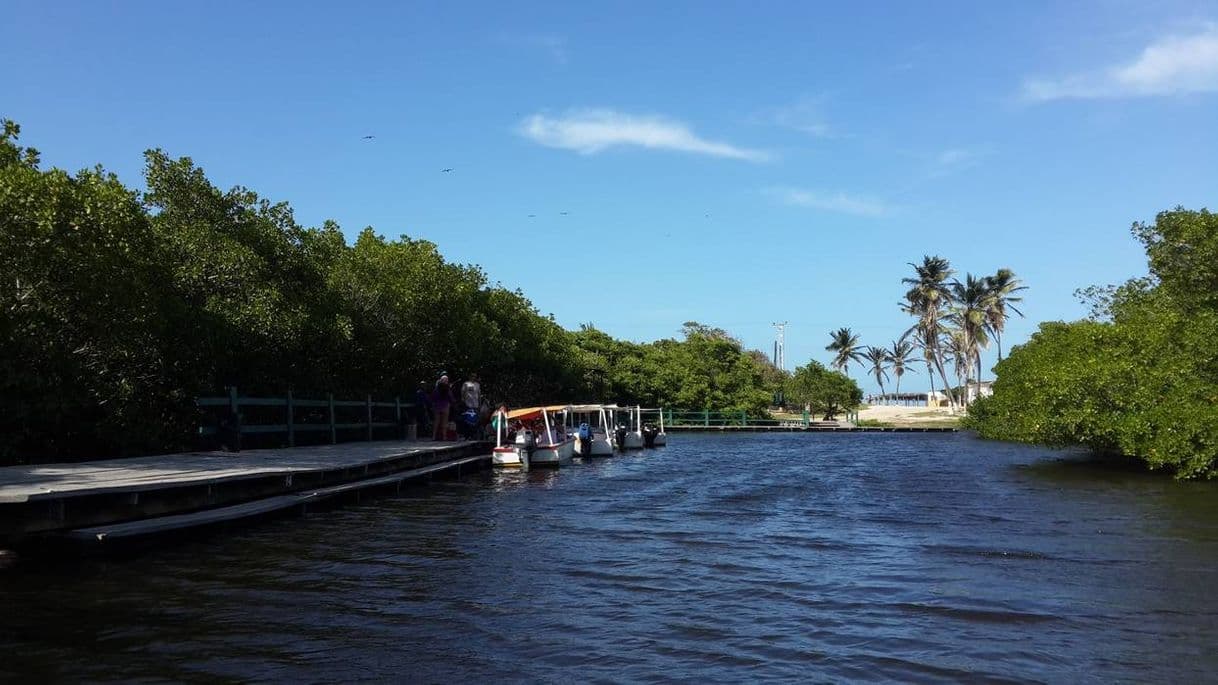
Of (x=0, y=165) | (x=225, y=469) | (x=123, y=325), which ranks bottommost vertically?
(x=225, y=469)

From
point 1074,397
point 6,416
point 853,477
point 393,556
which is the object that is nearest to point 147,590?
point 393,556

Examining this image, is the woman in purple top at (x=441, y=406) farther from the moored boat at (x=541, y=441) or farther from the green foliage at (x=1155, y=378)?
the green foliage at (x=1155, y=378)

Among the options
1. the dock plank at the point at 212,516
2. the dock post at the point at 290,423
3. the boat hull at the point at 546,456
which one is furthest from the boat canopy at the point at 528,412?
the dock plank at the point at 212,516

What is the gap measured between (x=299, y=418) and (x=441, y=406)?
4447 mm

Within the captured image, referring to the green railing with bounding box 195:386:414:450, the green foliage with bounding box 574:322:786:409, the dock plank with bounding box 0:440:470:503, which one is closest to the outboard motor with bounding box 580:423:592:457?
the green railing with bounding box 195:386:414:450

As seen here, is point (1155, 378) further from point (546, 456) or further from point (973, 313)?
point (973, 313)

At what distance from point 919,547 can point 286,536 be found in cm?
929

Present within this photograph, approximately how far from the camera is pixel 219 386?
22.2 metres

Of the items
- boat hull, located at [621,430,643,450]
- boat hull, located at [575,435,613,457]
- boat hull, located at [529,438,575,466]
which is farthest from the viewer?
boat hull, located at [621,430,643,450]

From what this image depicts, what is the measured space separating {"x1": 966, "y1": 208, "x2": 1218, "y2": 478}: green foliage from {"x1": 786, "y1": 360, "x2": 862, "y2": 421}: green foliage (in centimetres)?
5225

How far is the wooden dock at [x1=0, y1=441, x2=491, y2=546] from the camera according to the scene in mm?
11070

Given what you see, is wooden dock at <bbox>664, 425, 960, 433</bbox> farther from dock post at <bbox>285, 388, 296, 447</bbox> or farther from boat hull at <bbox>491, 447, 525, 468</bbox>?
dock post at <bbox>285, 388, 296, 447</bbox>

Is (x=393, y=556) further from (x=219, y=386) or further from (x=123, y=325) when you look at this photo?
(x=219, y=386)

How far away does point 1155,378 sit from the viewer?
2464 cm
